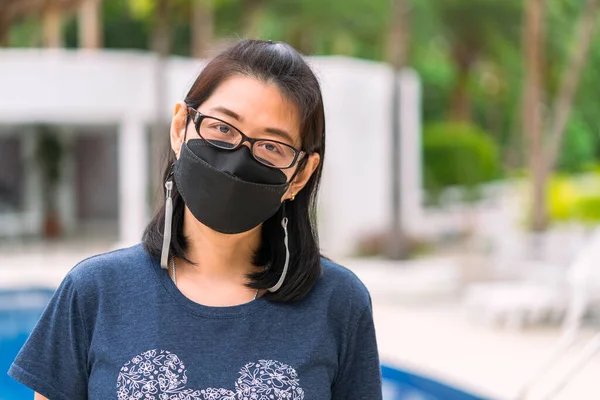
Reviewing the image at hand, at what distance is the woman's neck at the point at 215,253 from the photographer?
1631 mm

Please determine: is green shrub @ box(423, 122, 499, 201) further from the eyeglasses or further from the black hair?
the eyeglasses

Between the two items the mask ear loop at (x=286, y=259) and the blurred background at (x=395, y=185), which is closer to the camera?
the mask ear loop at (x=286, y=259)

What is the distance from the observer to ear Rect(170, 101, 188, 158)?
5.25 ft

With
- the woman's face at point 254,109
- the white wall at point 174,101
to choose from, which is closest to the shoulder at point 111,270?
the woman's face at point 254,109

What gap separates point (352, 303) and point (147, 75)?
12.0 meters

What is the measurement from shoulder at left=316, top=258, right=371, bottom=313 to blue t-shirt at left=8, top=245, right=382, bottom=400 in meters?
0.03

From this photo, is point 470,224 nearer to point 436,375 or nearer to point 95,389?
point 436,375

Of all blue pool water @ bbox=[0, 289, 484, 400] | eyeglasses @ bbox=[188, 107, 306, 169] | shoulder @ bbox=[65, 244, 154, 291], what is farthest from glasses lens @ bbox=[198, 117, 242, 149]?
blue pool water @ bbox=[0, 289, 484, 400]

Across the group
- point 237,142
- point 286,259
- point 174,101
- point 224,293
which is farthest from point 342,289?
point 174,101

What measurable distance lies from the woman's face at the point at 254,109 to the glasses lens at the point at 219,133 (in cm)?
1

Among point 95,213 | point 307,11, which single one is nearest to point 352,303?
point 95,213

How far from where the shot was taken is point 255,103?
1.53 meters

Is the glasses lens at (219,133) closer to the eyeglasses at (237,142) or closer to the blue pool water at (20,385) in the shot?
the eyeglasses at (237,142)

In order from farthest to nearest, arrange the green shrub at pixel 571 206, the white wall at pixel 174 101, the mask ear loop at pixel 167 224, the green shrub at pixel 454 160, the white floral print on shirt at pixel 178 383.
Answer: the green shrub at pixel 454 160 < the green shrub at pixel 571 206 < the white wall at pixel 174 101 < the mask ear loop at pixel 167 224 < the white floral print on shirt at pixel 178 383
